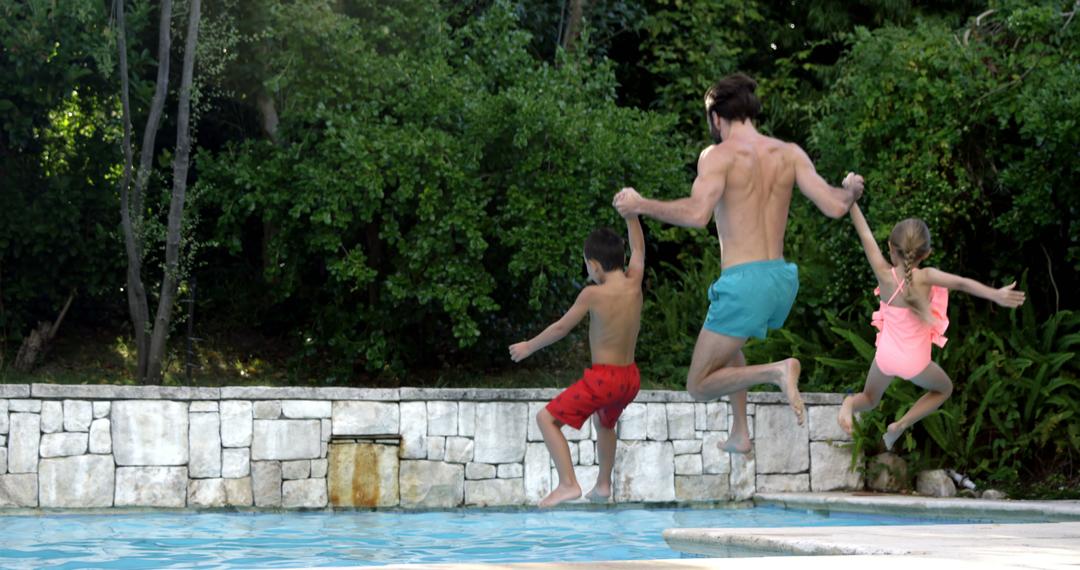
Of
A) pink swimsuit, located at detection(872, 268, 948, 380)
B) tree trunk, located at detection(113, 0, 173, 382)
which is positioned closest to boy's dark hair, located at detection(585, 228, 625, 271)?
pink swimsuit, located at detection(872, 268, 948, 380)

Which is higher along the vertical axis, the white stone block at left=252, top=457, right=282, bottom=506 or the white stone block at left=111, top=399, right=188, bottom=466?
the white stone block at left=111, top=399, right=188, bottom=466

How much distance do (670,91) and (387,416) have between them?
8251mm

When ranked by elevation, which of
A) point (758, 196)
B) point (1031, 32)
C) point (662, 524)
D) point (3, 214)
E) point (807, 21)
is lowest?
point (662, 524)

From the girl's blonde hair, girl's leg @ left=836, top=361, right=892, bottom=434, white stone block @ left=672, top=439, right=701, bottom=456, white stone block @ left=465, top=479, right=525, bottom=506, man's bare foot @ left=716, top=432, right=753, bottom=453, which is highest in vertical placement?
the girl's blonde hair

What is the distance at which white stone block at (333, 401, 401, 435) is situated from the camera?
11547mm

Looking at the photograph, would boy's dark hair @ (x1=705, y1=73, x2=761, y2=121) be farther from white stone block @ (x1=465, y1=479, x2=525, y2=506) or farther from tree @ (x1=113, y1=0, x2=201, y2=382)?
tree @ (x1=113, y1=0, x2=201, y2=382)

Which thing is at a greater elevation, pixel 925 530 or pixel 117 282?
pixel 117 282

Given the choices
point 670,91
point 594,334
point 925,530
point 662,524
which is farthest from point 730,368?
point 670,91

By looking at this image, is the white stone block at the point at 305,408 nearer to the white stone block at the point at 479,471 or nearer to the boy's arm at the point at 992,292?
the white stone block at the point at 479,471

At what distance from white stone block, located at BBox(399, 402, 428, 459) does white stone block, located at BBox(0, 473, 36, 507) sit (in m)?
2.92

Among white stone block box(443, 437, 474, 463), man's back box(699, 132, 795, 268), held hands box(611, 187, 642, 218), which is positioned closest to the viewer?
held hands box(611, 187, 642, 218)

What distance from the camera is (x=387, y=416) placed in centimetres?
1162

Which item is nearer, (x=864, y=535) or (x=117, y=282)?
(x=864, y=535)

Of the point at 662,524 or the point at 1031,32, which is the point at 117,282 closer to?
the point at 662,524
